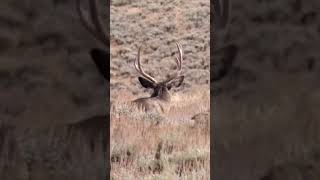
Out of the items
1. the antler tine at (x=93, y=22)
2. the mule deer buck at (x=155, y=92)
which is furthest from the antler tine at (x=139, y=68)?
the antler tine at (x=93, y=22)

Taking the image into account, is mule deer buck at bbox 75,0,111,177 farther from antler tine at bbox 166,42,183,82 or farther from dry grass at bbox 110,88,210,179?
antler tine at bbox 166,42,183,82

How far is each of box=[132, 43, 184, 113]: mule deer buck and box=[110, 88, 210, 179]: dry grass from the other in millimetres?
34

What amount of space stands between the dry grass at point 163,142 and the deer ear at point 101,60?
15 cm

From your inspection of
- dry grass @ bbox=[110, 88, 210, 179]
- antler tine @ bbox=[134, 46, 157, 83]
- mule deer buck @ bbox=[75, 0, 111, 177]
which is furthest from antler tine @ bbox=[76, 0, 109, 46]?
dry grass @ bbox=[110, 88, 210, 179]

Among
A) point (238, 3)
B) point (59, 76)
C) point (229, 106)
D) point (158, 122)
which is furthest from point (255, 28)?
point (59, 76)

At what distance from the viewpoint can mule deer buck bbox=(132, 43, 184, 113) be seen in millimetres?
4207

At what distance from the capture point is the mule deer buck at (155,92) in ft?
13.8

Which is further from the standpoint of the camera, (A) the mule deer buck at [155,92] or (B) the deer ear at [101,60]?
(A) the mule deer buck at [155,92]

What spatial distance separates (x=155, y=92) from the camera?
13.8 ft

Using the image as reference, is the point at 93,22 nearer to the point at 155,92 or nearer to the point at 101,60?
the point at 101,60

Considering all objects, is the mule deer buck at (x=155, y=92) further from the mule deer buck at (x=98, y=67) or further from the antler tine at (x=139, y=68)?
Answer: the mule deer buck at (x=98, y=67)

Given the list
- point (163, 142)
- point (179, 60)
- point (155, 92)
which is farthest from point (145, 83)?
point (163, 142)

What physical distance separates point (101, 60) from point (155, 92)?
12.5 inches

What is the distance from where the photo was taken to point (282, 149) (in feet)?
14.1
